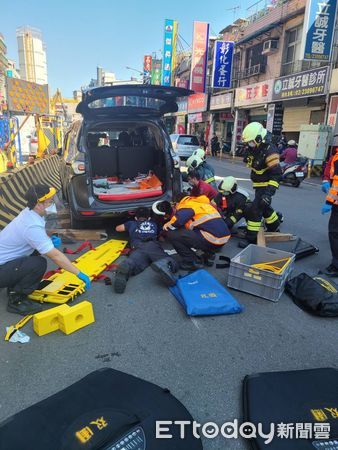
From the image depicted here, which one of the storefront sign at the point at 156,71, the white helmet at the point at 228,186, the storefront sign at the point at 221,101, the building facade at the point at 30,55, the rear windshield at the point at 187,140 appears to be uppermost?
the building facade at the point at 30,55

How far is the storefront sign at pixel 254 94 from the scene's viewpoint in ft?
61.1

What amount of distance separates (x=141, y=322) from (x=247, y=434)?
134 centimetres

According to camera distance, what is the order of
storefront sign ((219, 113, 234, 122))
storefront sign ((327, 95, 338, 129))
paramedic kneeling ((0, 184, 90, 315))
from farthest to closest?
storefront sign ((219, 113, 234, 122)) → storefront sign ((327, 95, 338, 129)) → paramedic kneeling ((0, 184, 90, 315))

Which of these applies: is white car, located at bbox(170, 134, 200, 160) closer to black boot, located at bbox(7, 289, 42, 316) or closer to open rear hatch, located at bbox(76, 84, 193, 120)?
open rear hatch, located at bbox(76, 84, 193, 120)

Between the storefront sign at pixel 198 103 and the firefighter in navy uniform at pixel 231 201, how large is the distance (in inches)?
930

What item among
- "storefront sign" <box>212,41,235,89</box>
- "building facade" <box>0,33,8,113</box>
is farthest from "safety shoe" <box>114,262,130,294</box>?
"storefront sign" <box>212,41,235,89</box>

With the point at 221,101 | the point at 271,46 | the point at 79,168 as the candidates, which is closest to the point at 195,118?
the point at 221,101

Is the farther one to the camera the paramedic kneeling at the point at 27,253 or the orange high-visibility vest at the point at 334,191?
the orange high-visibility vest at the point at 334,191

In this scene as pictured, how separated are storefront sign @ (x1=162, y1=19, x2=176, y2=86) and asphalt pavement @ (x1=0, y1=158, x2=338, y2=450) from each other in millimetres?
30986

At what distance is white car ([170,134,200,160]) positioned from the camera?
17577mm

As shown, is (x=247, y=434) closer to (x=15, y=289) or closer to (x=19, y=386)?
(x=19, y=386)

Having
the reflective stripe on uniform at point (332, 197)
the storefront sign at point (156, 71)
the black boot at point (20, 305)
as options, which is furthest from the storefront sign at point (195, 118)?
the black boot at point (20, 305)

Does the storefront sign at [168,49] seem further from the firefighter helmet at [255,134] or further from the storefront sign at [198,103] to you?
the firefighter helmet at [255,134]

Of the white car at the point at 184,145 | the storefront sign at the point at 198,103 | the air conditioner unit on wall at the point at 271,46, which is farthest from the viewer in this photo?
the storefront sign at the point at 198,103
